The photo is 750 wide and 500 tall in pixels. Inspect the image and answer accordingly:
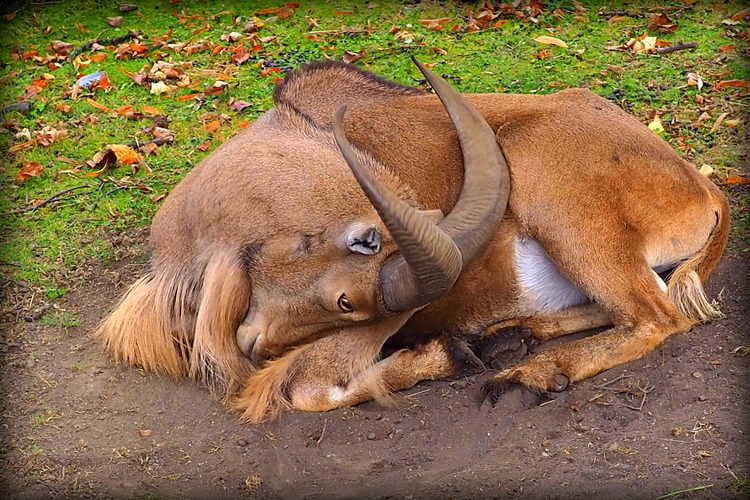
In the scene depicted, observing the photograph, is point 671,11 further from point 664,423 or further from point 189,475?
point 189,475

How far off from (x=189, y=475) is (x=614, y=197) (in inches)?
106

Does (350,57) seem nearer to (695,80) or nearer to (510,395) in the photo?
(695,80)

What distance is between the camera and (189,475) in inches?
168

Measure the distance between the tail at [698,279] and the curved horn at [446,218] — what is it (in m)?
1.15

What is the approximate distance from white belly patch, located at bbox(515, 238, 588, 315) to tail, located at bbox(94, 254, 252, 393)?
1588mm

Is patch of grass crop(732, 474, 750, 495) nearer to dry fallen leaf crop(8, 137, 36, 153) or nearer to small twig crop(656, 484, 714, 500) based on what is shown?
small twig crop(656, 484, 714, 500)

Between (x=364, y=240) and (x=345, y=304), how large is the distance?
35cm

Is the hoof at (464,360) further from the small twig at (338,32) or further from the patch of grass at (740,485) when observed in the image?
the small twig at (338,32)

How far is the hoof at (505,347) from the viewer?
5.07 m

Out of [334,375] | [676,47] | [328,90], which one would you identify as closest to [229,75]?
[328,90]

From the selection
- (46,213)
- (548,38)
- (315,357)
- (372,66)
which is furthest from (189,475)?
(548,38)

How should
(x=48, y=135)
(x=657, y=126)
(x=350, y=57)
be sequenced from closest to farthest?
(x=657, y=126) → (x=48, y=135) → (x=350, y=57)

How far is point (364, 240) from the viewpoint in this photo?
4.57 m

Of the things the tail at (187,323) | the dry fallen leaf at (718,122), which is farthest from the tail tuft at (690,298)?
the tail at (187,323)
